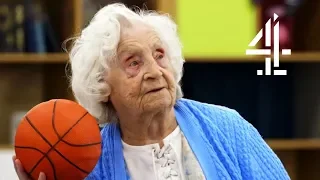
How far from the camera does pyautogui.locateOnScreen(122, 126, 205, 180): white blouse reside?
1631 mm

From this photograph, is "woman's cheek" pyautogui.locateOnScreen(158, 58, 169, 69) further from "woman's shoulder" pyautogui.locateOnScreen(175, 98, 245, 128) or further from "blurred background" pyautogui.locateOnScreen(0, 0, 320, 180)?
"blurred background" pyautogui.locateOnScreen(0, 0, 320, 180)

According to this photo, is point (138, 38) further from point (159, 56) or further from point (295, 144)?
point (295, 144)

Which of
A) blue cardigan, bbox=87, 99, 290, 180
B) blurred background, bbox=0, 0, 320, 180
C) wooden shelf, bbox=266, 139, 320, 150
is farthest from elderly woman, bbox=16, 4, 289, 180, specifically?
wooden shelf, bbox=266, 139, 320, 150

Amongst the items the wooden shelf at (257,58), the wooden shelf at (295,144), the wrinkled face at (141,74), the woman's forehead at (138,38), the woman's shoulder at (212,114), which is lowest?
the wooden shelf at (295,144)

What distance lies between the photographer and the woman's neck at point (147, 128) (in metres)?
1.64

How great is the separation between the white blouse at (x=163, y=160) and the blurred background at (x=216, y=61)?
117 cm

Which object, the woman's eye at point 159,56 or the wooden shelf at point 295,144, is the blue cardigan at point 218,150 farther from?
the wooden shelf at point 295,144

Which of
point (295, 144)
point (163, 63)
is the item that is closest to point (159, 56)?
point (163, 63)

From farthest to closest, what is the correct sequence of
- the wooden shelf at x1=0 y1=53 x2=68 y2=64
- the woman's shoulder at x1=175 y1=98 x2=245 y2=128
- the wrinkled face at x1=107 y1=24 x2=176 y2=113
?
1. the wooden shelf at x1=0 y1=53 x2=68 y2=64
2. the woman's shoulder at x1=175 y1=98 x2=245 y2=128
3. the wrinkled face at x1=107 y1=24 x2=176 y2=113

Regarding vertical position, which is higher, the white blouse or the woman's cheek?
the woman's cheek

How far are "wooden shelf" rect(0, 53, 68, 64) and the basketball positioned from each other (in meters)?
1.33

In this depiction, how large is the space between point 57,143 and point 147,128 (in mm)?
275

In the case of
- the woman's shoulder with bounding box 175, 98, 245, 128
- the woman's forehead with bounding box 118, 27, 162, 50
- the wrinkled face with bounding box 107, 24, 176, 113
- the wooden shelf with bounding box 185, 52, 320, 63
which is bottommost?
the wooden shelf with bounding box 185, 52, 320, 63

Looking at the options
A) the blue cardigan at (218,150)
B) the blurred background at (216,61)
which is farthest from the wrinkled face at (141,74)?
the blurred background at (216,61)
